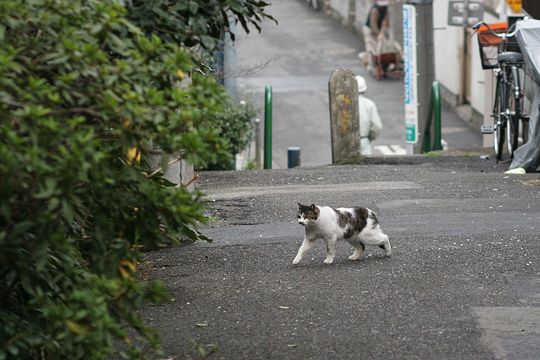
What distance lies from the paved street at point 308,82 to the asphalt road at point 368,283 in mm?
8723

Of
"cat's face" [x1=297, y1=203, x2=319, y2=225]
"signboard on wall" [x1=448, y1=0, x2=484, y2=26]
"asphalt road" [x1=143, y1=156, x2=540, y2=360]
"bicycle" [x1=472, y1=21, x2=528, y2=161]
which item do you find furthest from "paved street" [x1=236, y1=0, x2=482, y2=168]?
"cat's face" [x1=297, y1=203, x2=319, y2=225]

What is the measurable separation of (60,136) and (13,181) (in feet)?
0.78

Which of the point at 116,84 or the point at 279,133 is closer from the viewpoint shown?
the point at 116,84

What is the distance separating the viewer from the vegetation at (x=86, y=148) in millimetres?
4754

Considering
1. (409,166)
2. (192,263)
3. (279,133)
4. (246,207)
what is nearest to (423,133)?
(409,166)

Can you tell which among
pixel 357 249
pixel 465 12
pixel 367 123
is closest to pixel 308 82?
pixel 465 12

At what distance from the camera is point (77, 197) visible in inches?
198

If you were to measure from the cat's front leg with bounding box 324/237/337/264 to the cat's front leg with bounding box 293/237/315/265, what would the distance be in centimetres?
12

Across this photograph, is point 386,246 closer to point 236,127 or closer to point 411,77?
point 236,127

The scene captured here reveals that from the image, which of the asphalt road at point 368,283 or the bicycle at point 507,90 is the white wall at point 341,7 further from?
the asphalt road at point 368,283

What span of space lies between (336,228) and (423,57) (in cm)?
1236

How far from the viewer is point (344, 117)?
650 inches

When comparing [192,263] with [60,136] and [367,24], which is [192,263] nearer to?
[60,136]

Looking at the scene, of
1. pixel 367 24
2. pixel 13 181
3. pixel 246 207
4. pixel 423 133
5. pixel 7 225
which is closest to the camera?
pixel 13 181
